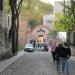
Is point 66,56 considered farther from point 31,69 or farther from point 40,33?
point 40,33

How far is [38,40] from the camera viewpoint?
116250 millimetres

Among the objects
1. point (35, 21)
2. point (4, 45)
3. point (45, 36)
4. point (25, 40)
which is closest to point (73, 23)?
point (4, 45)

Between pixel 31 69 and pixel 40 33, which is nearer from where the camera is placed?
pixel 31 69

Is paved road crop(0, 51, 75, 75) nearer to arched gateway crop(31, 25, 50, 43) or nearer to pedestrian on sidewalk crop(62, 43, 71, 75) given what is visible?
pedestrian on sidewalk crop(62, 43, 71, 75)

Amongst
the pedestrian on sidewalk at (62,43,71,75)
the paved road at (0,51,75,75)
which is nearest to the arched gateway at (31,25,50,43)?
the paved road at (0,51,75,75)

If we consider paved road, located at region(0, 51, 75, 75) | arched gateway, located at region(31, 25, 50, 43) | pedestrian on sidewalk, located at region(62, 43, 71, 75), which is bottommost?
paved road, located at region(0, 51, 75, 75)

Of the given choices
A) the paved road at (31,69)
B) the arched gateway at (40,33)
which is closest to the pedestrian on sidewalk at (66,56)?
the paved road at (31,69)

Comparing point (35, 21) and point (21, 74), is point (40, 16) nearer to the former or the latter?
point (35, 21)

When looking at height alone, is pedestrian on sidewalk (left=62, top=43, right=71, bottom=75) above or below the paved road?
above

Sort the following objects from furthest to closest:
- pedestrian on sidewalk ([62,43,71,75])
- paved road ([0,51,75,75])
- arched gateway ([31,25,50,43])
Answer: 1. arched gateway ([31,25,50,43])
2. paved road ([0,51,75,75])
3. pedestrian on sidewalk ([62,43,71,75])

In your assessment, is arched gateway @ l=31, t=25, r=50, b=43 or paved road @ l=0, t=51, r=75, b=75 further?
arched gateway @ l=31, t=25, r=50, b=43

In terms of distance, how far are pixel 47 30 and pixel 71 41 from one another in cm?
6772

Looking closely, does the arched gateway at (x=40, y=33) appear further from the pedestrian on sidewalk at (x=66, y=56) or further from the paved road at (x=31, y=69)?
the pedestrian on sidewalk at (x=66, y=56)

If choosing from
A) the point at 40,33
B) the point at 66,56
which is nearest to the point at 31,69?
the point at 66,56
